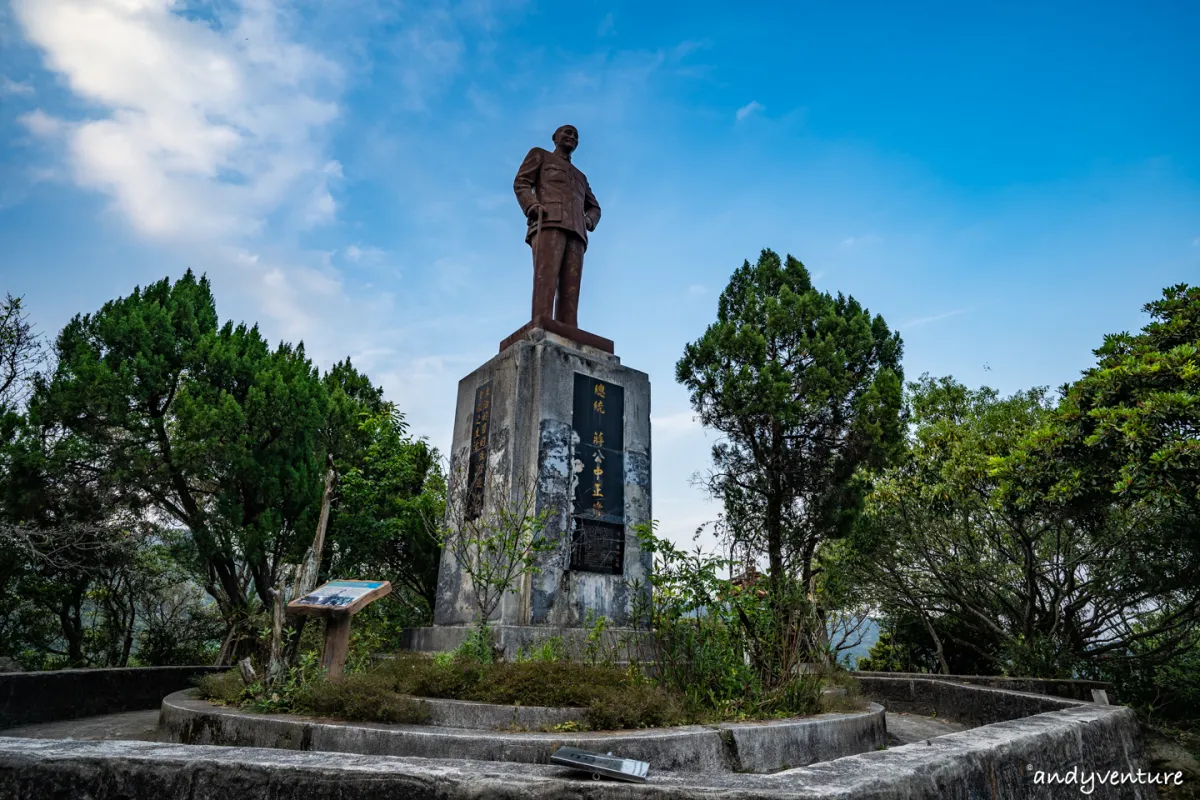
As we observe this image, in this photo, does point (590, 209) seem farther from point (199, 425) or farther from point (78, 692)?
point (78, 692)

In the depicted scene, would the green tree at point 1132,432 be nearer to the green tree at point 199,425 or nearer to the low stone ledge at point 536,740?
the low stone ledge at point 536,740

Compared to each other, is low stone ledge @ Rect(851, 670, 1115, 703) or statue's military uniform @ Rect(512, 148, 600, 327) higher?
statue's military uniform @ Rect(512, 148, 600, 327)

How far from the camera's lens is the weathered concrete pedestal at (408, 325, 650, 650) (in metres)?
6.39

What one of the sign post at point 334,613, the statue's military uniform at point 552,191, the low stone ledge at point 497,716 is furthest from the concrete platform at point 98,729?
the statue's military uniform at point 552,191

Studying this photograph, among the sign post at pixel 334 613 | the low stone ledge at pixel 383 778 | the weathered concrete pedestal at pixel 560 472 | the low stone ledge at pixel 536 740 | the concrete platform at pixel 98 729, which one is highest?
the weathered concrete pedestal at pixel 560 472

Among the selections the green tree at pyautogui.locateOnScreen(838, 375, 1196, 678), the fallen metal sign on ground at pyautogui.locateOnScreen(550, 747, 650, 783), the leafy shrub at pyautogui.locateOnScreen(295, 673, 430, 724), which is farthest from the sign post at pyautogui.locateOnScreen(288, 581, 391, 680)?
the green tree at pyautogui.locateOnScreen(838, 375, 1196, 678)

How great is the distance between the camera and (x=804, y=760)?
418 centimetres

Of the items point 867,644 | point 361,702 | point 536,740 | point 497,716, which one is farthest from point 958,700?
point 867,644

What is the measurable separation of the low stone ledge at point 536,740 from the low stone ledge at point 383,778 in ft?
4.37

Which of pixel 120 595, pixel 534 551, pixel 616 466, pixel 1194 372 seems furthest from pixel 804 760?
pixel 120 595

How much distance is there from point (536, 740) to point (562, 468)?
11.1 ft

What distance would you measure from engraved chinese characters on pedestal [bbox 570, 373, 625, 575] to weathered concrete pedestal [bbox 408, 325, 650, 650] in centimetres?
1

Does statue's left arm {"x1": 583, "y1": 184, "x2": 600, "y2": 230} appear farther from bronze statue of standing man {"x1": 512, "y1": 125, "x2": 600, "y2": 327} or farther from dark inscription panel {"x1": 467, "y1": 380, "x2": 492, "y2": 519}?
dark inscription panel {"x1": 467, "y1": 380, "x2": 492, "y2": 519}

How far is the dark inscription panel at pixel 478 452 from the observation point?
7012 millimetres
